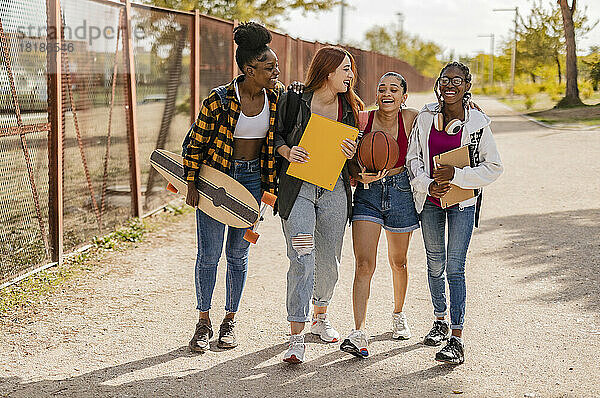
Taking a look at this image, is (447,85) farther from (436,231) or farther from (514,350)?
(514,350)

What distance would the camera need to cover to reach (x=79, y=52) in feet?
23.6

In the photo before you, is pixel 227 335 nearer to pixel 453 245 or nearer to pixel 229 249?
pixel 229 249

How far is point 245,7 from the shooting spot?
2494 cm

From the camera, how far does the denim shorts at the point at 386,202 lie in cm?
489

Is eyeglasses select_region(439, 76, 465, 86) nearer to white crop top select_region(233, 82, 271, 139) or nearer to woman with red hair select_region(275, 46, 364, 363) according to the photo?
woman with red hair select_region(275, 46, 364, 363)

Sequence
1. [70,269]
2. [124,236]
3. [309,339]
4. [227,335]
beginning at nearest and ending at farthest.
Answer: [227,335] → [309,339] → [70,269] → [124,236]

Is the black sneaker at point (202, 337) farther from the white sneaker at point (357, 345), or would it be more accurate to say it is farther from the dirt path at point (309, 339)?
the white sneaker at point (357, 345)

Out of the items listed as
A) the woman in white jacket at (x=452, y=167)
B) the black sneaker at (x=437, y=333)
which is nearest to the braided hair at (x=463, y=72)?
the woman in white jacket at (x=452, y=167)

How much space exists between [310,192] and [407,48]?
9160 cm

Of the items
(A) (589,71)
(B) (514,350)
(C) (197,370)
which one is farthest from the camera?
(A) (589,71)

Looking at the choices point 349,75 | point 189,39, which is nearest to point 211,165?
point 349,75

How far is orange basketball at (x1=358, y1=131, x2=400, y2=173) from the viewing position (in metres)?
4.75

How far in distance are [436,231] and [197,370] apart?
1.68m

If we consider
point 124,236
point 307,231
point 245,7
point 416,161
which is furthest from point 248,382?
point 245,7
